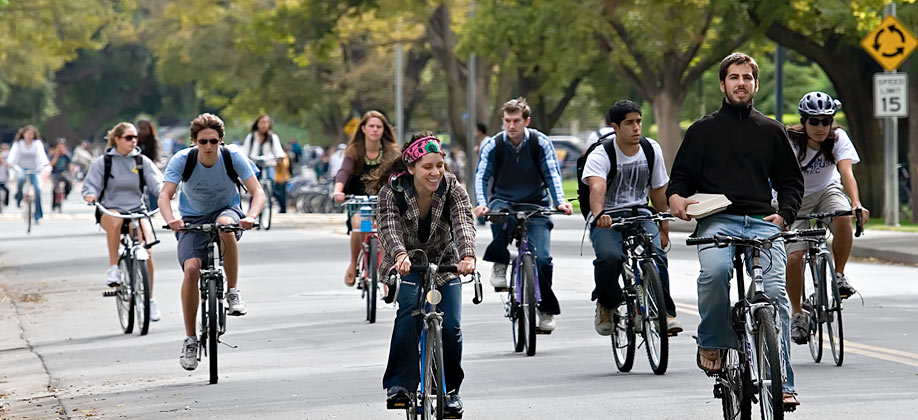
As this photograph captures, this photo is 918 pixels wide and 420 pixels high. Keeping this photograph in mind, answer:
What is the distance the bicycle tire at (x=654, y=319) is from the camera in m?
9.74

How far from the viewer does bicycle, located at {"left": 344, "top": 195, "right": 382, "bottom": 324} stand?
1341 cm

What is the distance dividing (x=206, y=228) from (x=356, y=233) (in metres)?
3.87

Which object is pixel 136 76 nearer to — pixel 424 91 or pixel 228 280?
pixel 424 91

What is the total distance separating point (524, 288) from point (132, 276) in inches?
142

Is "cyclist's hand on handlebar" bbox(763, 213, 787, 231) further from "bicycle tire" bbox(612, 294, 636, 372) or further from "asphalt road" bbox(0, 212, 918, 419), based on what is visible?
"bicycle tire" bbox(612, 294, 636, 372)

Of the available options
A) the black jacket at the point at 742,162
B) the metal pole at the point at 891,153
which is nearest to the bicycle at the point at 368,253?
the black jacket at the point at 742,162

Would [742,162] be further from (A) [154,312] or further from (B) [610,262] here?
(A) [154,312]

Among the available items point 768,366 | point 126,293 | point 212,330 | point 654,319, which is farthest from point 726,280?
point 126,293

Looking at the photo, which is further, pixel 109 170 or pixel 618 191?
pixel 109 170

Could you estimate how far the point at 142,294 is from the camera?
1309 centimetres

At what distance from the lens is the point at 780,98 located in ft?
105

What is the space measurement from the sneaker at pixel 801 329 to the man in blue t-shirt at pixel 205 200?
11.5ft

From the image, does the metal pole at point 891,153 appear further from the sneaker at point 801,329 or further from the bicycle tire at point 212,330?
the bicycle tire at point 212,330

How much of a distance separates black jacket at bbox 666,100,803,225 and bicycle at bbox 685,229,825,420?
0.82 feet
